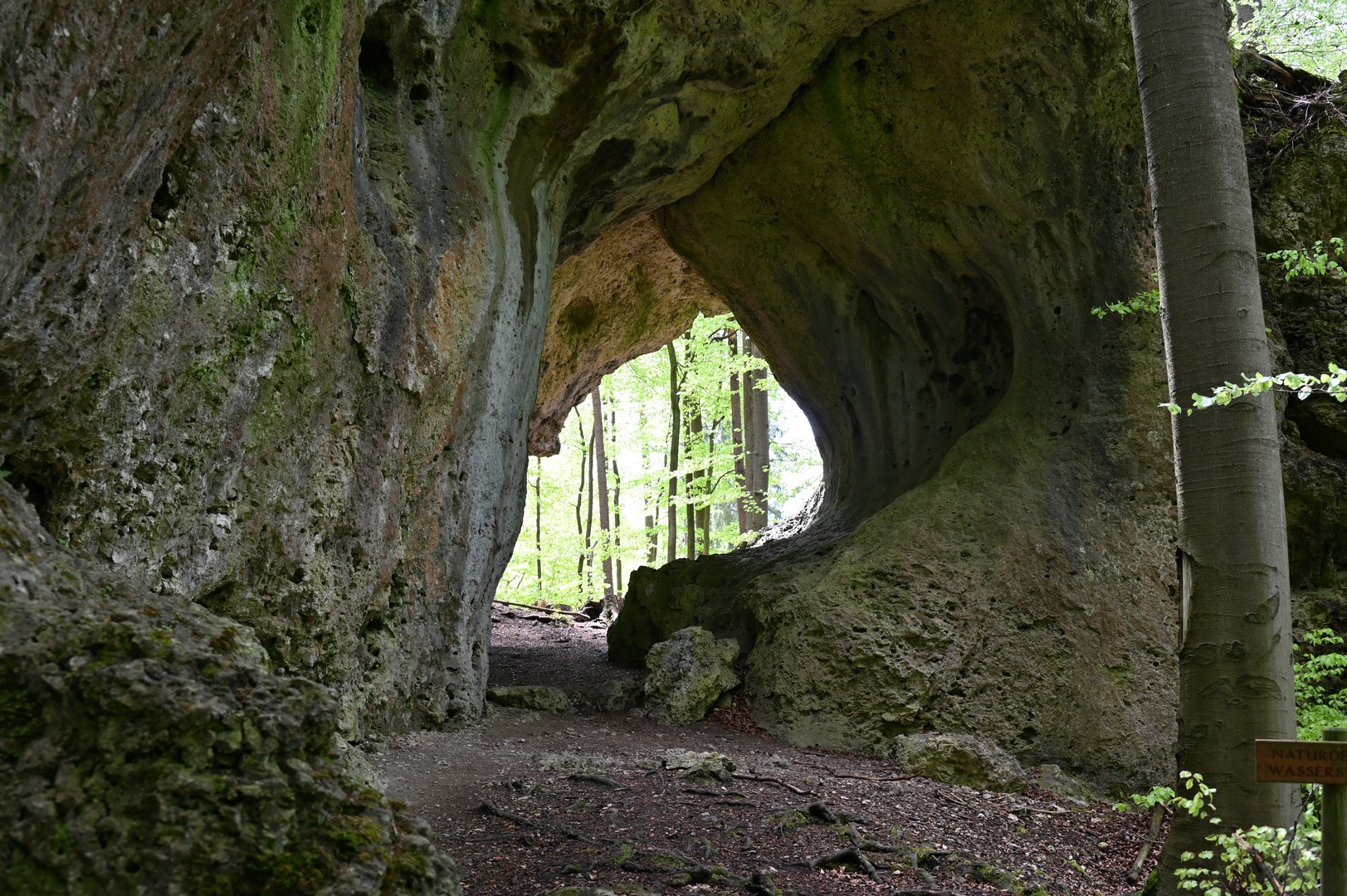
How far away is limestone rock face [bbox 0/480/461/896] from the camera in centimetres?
192

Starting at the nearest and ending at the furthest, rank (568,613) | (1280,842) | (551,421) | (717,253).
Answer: (1280,842), (717,253), (551,421), (568,613)

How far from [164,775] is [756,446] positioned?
15.3 metres

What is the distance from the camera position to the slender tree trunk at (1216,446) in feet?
12.0

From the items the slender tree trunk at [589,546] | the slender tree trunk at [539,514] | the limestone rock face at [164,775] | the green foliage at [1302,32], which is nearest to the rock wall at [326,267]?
the limestone rock face at [164,775]

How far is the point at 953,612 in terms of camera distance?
769 centimetres

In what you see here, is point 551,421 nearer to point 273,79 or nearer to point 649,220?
point 649,220

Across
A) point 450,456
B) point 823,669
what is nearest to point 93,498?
point 450,456

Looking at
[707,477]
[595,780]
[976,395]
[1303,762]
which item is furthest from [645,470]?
[1303,762]

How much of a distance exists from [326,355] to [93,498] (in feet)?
5.92

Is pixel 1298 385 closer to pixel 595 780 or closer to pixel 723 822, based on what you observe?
pixel 723 822

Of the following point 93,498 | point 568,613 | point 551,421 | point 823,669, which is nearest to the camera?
point 93,498

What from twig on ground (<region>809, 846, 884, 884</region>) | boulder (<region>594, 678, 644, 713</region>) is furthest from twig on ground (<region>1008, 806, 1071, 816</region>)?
boulder (<region>594, 678, 644, 713</region>)

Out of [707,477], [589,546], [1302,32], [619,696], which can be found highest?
[1302,32]

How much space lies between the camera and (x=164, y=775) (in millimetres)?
2023
